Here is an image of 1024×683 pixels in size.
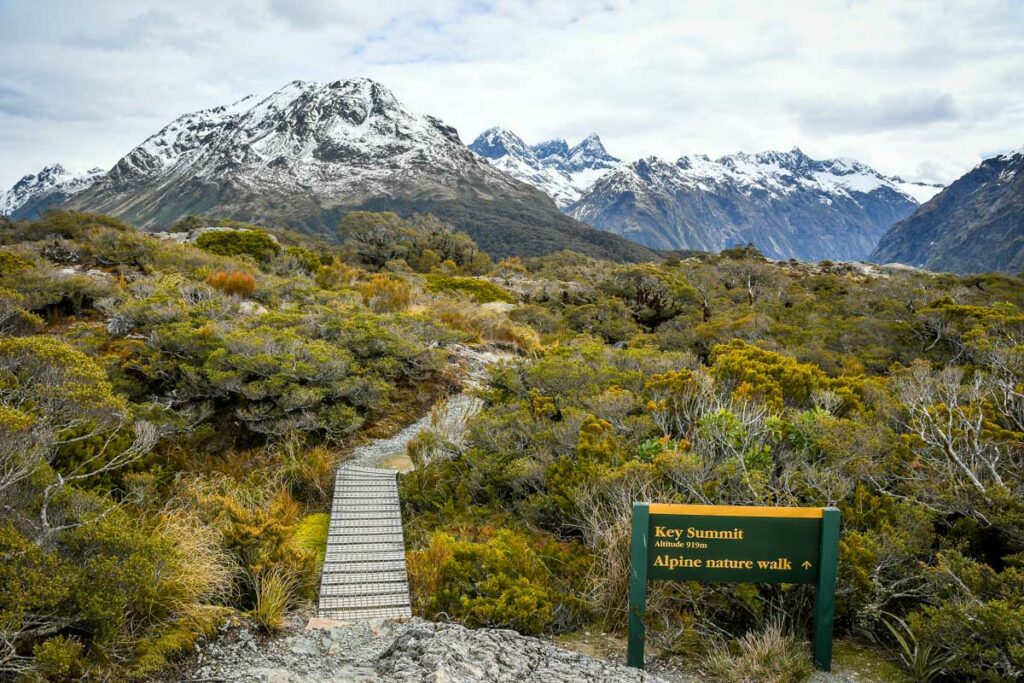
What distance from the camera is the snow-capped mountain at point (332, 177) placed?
121625mm

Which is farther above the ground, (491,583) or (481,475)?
(481,475)

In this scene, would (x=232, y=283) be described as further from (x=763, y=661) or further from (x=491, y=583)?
(x=763, y=661)

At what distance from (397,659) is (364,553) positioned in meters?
1.89

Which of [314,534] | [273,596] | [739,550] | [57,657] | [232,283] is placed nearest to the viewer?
[57,657]

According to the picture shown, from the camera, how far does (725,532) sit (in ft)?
12.2

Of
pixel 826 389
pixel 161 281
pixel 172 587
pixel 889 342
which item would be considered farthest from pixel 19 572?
pixel 889 342

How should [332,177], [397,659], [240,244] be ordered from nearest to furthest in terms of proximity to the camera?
1. [397,659]
2. [240,244]
3. [332,177]

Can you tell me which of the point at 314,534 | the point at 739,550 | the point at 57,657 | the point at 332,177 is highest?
the point at 332,177

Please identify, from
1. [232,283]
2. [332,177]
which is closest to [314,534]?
[232,283]

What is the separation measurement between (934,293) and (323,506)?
17.9 meters

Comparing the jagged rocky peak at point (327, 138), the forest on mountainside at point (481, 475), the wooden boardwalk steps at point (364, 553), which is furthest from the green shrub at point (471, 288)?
the jagged rocky peak at point (327, 138)

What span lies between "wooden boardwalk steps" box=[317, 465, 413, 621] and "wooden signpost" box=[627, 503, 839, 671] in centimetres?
205

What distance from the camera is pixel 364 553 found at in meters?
5.39

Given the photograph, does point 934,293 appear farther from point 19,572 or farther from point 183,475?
point 19,572
